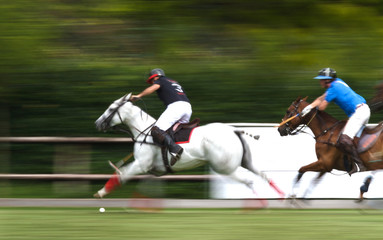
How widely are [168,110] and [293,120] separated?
239 centimetres

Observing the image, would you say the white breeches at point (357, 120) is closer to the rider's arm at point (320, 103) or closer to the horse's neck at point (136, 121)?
the rider's arm at point (320, 103)

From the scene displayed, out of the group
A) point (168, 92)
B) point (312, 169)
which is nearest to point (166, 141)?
point (168, 92)

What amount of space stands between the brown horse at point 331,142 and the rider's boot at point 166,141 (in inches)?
86.1

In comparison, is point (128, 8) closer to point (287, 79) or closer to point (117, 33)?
point (117, 33)

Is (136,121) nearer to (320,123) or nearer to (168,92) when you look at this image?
(168,92)

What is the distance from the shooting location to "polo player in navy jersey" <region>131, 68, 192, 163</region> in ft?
38.2

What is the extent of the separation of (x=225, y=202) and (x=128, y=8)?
5575 mm

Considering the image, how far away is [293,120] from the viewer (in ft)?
41.4

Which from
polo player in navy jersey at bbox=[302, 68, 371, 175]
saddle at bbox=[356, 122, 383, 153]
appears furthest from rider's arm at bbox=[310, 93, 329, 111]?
saddle at bbox=[356, 122, 383, 153]

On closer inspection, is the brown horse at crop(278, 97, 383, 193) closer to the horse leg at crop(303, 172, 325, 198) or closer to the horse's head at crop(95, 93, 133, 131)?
the horse leg at crop(303, 172, 325, 198)

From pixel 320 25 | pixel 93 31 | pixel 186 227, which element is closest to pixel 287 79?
pixel 320 25

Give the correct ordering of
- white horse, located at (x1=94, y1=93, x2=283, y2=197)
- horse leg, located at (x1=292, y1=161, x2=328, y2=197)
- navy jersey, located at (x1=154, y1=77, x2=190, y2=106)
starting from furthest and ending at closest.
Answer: horse leg, located at (x1=292, y1=161, x2=328, y2=197), navy jersey, located at (x1=154, y1=77, x2=190, y2=106), white horse, located at (x1=94, y1=93, x2=283, y2=197)

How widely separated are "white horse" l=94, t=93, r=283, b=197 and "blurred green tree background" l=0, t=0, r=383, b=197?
8.15 feet

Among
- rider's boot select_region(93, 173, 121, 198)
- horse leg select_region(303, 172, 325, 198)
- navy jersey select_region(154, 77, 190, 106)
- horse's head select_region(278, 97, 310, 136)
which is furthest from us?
horse leg select_region(303, 172, 325, 198)
